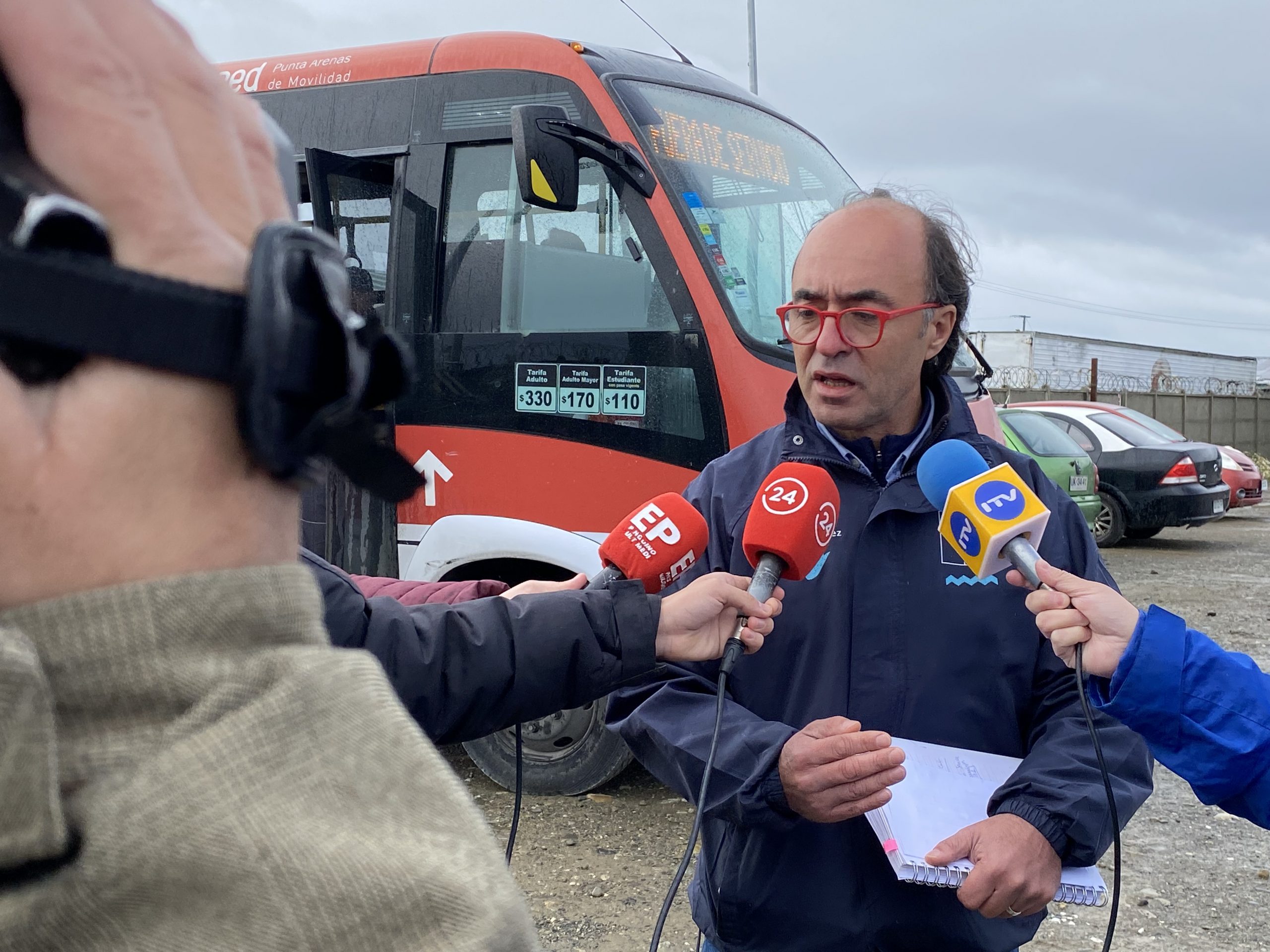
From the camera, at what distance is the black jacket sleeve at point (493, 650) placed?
70.3 inches

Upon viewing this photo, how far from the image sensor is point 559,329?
4.44m

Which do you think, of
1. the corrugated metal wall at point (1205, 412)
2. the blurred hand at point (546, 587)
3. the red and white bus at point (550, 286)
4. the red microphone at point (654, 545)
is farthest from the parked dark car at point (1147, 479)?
the red microphone at point (654, 545)

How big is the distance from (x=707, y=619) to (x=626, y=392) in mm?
2484

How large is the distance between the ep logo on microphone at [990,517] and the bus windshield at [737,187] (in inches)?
92.7

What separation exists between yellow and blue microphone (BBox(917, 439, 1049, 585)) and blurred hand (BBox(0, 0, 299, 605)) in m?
1.51

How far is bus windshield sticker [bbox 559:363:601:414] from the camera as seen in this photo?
4371 mm

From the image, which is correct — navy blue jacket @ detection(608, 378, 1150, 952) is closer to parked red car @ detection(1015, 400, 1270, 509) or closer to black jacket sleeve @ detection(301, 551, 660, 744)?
black jacket sleeve @ detection(301, 551, 660, 744)

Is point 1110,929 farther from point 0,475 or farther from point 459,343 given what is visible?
point 459,343

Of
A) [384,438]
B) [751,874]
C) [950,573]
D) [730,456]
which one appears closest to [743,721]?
[751,874]

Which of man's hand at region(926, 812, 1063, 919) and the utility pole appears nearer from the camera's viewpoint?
man's hand at region(926, 812, 1063, 919)

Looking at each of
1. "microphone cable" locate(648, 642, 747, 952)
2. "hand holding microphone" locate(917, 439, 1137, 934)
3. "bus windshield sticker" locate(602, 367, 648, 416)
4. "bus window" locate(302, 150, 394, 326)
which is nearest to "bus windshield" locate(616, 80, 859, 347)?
"bus windshield sticker" locate(602, 367, 648, 416)

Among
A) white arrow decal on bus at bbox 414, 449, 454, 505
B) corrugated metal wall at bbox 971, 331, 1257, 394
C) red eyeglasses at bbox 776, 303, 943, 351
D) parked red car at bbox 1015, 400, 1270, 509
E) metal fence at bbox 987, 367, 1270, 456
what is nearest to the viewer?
red eyeglasses at bbox 776, 303, 943, 351

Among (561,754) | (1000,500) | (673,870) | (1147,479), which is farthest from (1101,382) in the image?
(1000,500)

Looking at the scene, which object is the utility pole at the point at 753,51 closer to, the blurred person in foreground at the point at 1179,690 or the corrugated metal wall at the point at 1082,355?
the blurred person in foreground at the point at 1179,690
